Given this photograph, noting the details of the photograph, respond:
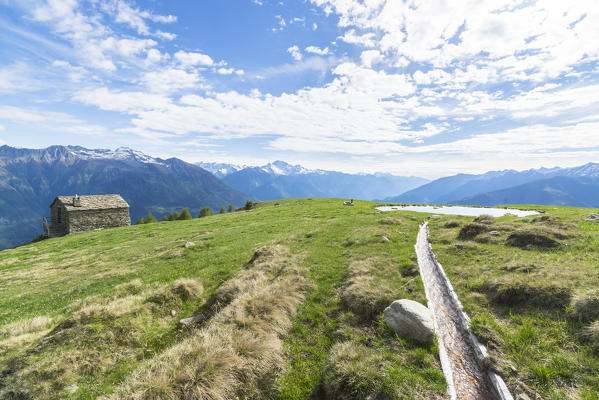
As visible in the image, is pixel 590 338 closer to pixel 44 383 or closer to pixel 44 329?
pixel 44 383

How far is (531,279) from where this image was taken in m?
11.5

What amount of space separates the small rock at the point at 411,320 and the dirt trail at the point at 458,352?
700 mm

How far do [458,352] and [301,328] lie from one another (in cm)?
617

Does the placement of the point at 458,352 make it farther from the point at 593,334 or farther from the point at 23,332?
the point at 23,332

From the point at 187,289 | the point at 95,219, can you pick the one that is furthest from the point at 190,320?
the point at 95,219

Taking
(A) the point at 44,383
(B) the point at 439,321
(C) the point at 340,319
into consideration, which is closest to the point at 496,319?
(B) the point at 439,321

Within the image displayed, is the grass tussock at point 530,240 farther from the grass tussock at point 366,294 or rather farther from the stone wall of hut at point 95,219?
the stone wall of hut at point 95,219

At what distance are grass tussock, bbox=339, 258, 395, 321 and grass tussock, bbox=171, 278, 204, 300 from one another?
353 inches

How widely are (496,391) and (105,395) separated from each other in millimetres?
12370

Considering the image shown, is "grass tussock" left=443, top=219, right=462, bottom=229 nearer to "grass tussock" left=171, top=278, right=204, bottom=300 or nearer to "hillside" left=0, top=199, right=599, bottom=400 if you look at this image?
"hillside" left=0, top=199, right=599, bottom=400

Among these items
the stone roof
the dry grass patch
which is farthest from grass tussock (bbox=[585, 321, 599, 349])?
the stone roof

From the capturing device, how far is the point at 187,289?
14367 millimetres

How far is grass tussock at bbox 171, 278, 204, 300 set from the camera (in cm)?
1414

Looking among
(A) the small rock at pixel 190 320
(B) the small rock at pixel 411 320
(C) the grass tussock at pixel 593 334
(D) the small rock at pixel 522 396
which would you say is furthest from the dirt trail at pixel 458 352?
(A) the small rock at pixel 190 320
